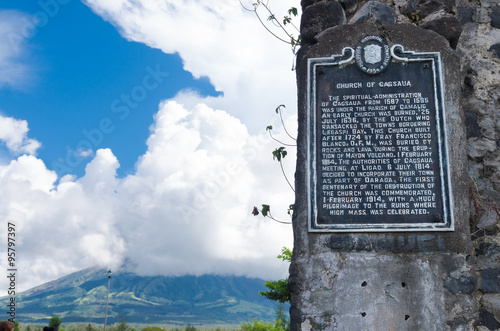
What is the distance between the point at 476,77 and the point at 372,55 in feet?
5.71

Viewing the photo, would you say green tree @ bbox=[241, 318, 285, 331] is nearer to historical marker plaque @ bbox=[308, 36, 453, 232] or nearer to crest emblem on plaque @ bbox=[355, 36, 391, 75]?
historical marker plaque @ bbox=[308, 36, 453, 232]

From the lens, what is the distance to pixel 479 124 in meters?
5.08

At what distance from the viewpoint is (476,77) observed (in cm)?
527

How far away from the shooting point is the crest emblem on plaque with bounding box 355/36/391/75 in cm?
440

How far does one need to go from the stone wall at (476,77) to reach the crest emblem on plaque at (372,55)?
26 cm

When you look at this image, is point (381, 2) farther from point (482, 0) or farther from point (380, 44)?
point (482, 0)

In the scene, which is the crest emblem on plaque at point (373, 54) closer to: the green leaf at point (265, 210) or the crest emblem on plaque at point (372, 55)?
the crest emblem on plaque at point (372, 55)

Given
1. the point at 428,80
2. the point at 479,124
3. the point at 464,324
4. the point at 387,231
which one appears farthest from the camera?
the point at 479,124

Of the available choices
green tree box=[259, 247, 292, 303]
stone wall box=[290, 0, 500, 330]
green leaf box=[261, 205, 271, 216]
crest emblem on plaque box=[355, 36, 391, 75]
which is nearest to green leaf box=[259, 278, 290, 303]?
green tree box=[259, 247, 292, 303]

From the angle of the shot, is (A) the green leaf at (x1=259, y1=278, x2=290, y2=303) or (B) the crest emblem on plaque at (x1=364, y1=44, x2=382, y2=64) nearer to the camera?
(B) the crest emblem on plaque at (x1=364, y1=44, x2=382, y2=64)

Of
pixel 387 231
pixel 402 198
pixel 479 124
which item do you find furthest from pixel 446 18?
pixel 387 231

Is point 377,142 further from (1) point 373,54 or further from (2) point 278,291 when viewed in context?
(2) point 278,291

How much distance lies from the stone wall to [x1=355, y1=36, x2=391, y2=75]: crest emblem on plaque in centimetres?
26

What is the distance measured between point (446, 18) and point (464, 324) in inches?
125
